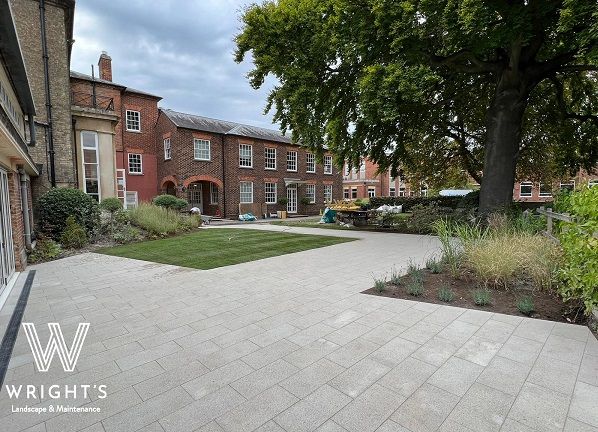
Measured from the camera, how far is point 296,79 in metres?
10.8

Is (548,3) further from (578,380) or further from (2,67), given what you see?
(2,67)

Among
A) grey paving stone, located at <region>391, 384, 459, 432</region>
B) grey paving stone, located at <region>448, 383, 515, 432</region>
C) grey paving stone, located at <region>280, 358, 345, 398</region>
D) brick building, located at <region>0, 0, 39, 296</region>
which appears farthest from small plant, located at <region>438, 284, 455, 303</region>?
brick building, located at <region>0, 0, 39, 296</region>

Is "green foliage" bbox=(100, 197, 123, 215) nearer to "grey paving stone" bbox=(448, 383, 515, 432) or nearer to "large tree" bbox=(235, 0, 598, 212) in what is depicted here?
"large tree" bbox=(235, 0, 598, 212)

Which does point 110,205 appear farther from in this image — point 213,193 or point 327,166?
point 327,166

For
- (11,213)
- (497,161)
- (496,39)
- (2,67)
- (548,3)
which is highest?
(548,3)

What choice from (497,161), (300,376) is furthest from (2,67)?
(497,161)

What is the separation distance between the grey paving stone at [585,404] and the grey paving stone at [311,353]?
1.78 meters

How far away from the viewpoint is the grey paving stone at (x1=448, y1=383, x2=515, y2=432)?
2.00m

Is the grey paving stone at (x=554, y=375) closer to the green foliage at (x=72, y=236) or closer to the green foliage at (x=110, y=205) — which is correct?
the green foliage at (x=72, y=236)

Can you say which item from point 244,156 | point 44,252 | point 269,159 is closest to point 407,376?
point 44,252

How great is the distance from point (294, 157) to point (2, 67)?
2201 centimetres

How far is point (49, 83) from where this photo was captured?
462 inches

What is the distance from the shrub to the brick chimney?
13.7 m

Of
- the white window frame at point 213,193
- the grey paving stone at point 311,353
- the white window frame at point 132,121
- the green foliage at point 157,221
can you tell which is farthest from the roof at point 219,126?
the grey paving stone at point 311,353
